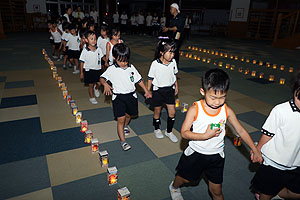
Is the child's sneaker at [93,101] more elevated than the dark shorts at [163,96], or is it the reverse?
the dark shorts at [163,96]

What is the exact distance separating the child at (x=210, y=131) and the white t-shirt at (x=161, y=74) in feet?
5.19

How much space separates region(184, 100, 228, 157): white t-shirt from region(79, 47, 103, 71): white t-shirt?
3.94 metres

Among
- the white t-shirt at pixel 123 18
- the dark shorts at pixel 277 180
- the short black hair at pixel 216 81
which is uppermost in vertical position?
the white t-shirt at pixel 123 18

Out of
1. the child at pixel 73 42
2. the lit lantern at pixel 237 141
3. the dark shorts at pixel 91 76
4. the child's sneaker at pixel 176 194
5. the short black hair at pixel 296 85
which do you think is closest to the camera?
the short black hair at pixel 296 85

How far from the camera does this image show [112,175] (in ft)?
9.93

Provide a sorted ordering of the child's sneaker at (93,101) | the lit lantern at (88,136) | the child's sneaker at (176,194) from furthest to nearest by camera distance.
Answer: the child's sneaker at (93,101) < the lit lantern at (88,136) < the child's sneaker at (176,194)

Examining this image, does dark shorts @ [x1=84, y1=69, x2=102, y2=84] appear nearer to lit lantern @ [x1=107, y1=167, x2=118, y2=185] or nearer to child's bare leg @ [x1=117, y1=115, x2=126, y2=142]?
child's bare leg @ [x1=117, y1=115, x2=126, y2=142]

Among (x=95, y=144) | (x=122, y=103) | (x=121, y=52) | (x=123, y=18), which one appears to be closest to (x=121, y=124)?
(x=122, y=103)

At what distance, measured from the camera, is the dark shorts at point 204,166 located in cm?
240

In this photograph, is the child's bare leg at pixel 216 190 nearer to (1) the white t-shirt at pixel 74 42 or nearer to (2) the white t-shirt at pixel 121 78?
(2) the white t-shirt at pixel 121 78

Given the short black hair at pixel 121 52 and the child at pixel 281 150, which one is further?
the short black hair at pixel 121 52

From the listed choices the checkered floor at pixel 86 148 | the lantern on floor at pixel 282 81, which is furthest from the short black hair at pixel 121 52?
the lantern on floor at pixel 282 81

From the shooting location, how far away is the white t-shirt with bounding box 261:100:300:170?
2127 millimetres

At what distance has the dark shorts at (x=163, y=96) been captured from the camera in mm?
3941
